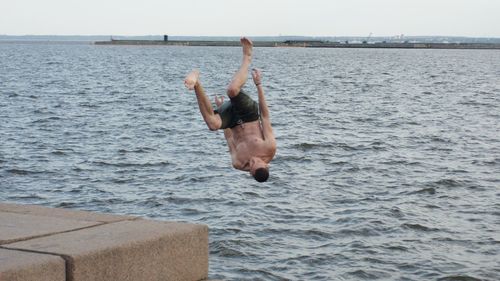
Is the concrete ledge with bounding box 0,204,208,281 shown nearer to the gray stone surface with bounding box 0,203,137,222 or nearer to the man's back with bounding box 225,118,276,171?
the gray stone surface with bounding box 0,203,137,222

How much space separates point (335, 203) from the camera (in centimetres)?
1998

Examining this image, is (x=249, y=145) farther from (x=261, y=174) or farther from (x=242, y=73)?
(x=242, y=73)

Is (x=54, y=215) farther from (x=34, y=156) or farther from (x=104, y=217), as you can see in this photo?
(x=34, y=156)

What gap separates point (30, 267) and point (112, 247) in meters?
0.89

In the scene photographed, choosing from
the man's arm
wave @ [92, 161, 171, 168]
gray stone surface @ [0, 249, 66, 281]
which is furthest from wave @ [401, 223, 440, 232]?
gray stone surface @ [0, 249, 66, 281]

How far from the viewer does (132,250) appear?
25.4 feet

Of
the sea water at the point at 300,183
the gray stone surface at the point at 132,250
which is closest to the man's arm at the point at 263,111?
the gray stone surface at the point at 132,250

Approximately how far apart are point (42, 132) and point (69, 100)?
62.8 feet

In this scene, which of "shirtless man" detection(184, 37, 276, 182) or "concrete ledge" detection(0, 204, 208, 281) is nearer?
"concrete ledge" detection(0, 204, 208, 281)

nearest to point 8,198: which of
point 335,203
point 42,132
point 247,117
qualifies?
point 335,203

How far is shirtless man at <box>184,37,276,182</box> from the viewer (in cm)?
780

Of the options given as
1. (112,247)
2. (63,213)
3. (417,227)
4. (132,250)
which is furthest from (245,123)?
(417,227)

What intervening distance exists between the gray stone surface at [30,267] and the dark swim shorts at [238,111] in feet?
6.26

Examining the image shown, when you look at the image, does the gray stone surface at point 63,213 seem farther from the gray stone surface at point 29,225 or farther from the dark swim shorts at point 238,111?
the dark swim shorts at point 238,111
